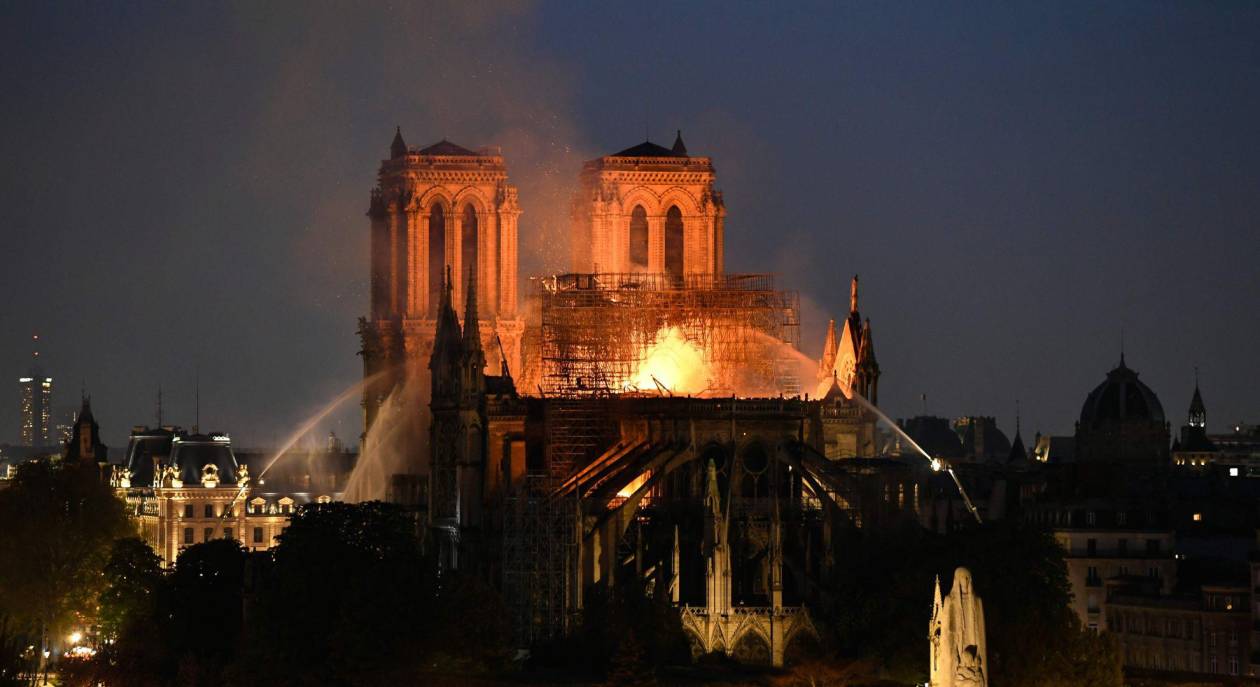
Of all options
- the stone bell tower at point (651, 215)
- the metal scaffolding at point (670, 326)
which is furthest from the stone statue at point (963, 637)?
the stone bell tower at point (651, 215)

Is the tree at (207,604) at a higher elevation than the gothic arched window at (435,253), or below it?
below

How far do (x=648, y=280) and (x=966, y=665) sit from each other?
2415 inches

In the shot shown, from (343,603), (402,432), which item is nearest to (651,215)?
(402,432)

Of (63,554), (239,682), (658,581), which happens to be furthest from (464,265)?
(239,682)

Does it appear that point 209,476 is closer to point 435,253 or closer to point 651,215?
point 435,253

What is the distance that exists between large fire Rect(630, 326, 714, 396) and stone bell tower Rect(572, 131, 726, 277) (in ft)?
24.0

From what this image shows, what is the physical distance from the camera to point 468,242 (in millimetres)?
152750

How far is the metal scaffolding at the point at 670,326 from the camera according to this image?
137125 millimetres

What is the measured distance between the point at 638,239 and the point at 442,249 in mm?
10556

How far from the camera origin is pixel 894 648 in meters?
109

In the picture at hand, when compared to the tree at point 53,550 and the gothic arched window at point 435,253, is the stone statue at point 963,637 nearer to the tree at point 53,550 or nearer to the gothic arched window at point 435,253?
the tree at point 53,550

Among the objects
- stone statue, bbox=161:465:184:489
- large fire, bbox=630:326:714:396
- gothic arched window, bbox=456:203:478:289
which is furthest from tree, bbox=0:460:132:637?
stone statue, bbox=161:465:184:489

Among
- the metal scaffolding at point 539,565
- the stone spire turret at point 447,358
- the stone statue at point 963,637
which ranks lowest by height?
the stone statue at point 963,637

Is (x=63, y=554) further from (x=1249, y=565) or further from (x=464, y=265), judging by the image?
(x=1249, y=565)
